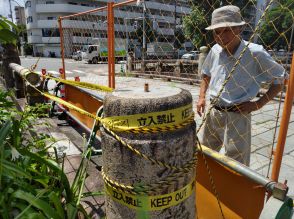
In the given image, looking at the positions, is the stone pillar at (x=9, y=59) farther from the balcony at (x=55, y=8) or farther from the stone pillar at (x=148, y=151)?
the balcony at (x=55, y=8)

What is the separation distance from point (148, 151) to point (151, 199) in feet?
0.83

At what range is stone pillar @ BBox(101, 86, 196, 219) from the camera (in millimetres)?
1236

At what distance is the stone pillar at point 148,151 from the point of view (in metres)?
1.24

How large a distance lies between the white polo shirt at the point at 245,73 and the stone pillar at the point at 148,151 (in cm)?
123

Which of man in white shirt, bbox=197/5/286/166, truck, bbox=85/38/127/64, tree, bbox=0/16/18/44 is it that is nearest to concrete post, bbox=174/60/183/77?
truck, bbox=85/38/127/64

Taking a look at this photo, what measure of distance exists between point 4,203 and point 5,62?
711 cm

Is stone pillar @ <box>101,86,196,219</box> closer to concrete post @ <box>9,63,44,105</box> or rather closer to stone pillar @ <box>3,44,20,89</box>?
concrete post @ <box>9,63,44,105</box>

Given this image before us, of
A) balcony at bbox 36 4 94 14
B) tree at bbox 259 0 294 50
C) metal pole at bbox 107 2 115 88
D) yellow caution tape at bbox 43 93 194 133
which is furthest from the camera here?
balcony at bbox 36 4 94 14

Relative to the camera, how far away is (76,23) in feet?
20.3

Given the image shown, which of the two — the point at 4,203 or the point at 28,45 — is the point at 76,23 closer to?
the point at 4,203

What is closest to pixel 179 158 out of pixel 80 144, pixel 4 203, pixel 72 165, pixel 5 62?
pixel 4 203

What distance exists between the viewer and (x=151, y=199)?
130 centimetres

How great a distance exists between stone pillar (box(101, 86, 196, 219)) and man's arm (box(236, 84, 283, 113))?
120cm

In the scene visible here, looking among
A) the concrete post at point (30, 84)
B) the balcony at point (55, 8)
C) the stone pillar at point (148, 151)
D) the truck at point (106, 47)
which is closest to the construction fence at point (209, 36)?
the truck at point (106, 47)
